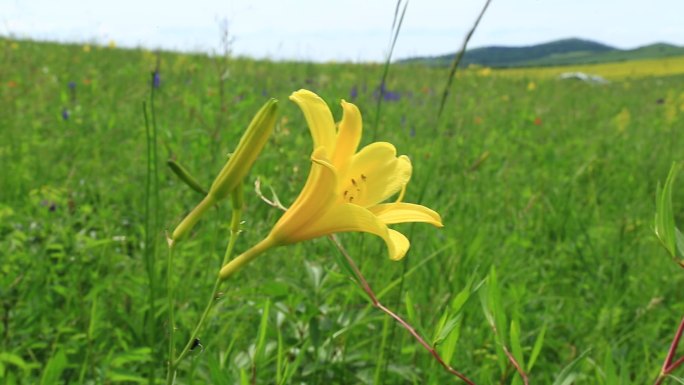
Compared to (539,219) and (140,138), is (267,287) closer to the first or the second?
(539,219)

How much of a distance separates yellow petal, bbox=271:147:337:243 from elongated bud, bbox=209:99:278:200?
0.18 feet

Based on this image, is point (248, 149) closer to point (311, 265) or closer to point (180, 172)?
point (180, 172)

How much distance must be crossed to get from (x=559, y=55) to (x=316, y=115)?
151ft

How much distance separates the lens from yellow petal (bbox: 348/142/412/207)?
2.13 feet

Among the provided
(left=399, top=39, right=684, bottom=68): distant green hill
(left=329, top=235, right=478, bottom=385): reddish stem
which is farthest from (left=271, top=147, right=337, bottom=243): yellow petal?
(left=399, top=39, right=684, bottom=68): distant green hill

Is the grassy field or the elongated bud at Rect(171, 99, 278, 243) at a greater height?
the elongated bud at Rect(171, 99, 278, 243)

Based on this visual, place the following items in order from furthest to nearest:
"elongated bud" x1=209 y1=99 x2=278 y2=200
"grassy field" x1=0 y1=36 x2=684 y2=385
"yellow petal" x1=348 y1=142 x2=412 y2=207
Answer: "grassy field" x1=0 y1=36 x2=684 y2=385, "yellow petal" x1=348 y1=142 x2=412 y2=207, "elongated bud" x1=209 y1=99 x2=278 y2=200

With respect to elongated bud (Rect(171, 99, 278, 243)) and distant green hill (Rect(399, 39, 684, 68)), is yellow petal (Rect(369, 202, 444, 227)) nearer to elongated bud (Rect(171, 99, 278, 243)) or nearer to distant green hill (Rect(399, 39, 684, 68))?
elongated bud (Rect(171, 99, 278, 243))

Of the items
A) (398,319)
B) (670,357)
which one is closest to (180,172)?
(398,319)

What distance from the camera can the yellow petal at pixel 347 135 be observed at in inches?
23.3

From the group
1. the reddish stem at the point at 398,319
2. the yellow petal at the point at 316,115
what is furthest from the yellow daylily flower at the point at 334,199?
the reddish stem at the point at 398,319

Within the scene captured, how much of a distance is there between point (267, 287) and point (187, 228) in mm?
431

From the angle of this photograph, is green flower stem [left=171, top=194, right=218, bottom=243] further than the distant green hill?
No

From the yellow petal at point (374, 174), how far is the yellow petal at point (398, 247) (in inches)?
3.2
